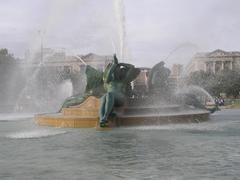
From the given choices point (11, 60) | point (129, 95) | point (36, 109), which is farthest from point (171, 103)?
A: point (11, 60)

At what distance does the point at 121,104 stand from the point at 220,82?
6247 centimetres

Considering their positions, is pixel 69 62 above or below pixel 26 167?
above

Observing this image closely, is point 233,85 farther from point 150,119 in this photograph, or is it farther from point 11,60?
point 150,119

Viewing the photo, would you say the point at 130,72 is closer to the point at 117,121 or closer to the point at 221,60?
the point at 117,121

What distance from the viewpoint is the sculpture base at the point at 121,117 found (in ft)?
54.1

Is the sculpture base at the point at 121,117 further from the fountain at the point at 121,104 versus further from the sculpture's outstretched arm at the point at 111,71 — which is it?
the sculpture's outstretched arm at the point at 111,71

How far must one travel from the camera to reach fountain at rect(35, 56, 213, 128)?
54.2ft

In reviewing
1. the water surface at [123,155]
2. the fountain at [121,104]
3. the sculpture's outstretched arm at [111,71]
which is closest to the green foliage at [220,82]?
the fountain at [121,104]

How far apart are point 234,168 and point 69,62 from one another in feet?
221

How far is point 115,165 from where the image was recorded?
28.5ft

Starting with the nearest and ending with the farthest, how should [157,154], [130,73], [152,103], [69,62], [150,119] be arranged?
[157,154] → [150,119] → [130,73] → [152,103] → [69,62]

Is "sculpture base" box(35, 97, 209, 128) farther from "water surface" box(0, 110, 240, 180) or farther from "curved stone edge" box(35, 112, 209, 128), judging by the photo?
"water surface" box(0, 110, 240, 180)

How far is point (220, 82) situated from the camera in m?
77.8

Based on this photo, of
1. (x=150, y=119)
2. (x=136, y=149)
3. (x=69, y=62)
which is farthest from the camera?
(x=69, y=62)
